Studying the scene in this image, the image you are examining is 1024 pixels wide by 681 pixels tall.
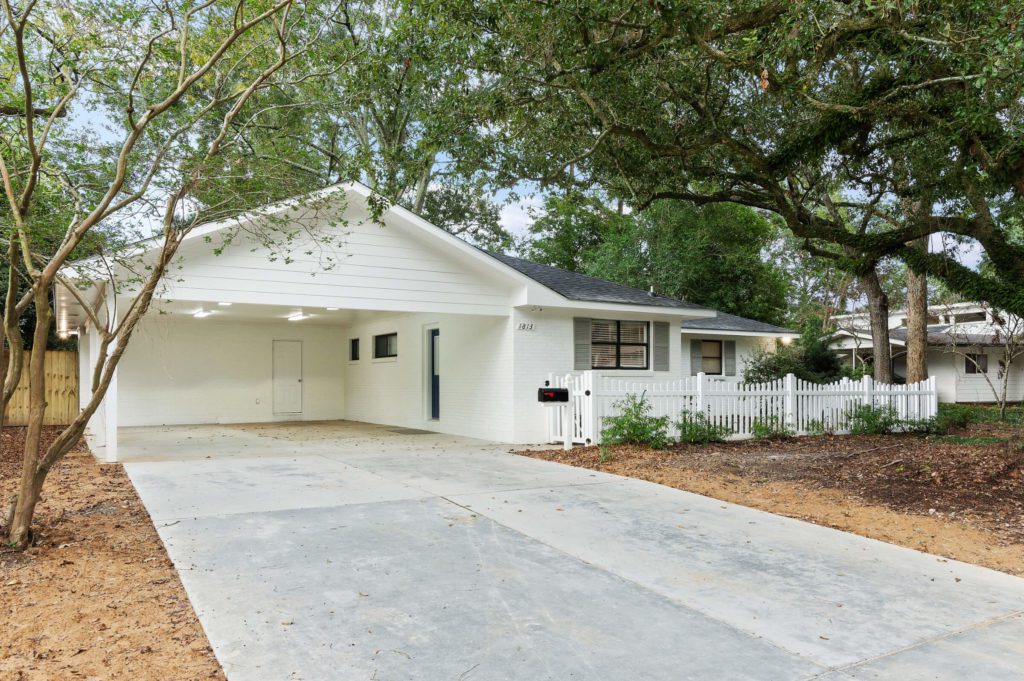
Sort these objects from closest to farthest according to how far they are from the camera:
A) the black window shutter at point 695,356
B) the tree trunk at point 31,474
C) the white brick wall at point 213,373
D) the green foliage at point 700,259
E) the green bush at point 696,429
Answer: the tree trunk at point 31,474
the green bush at point 696,429
the white brick wall at point 213,373
the black window shutter at point 695,356
the green foliage at point 700,259

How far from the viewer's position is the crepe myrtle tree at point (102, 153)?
501 centimetres

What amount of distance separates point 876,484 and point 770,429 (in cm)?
470

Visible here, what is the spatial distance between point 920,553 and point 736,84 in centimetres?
729

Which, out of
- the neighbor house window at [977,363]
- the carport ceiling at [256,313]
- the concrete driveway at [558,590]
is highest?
the carport ceiling at [256,313]

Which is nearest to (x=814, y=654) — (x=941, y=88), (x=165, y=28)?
(x=165, y=28)

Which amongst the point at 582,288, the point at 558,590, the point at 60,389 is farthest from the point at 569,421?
the point at 60,389

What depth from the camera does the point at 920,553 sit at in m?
5.28

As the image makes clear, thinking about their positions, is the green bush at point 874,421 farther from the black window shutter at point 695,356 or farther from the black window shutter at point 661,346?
the black window shutter at point 695,356

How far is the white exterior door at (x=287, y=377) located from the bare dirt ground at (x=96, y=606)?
37.4ft

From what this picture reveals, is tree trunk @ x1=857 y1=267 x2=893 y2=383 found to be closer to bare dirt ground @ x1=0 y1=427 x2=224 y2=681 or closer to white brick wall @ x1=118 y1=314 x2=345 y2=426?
white brick wall @ x1=118 y1=314 x2=345 y2=426

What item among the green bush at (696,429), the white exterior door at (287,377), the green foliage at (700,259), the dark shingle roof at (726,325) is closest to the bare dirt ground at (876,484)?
the green bush at (696,429)

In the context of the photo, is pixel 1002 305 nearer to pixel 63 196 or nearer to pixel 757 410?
pixel 757 410

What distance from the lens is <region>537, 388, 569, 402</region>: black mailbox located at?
11.5 meters

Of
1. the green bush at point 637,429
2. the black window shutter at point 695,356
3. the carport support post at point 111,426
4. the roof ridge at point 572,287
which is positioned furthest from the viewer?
the black window shutter at point 695,356
